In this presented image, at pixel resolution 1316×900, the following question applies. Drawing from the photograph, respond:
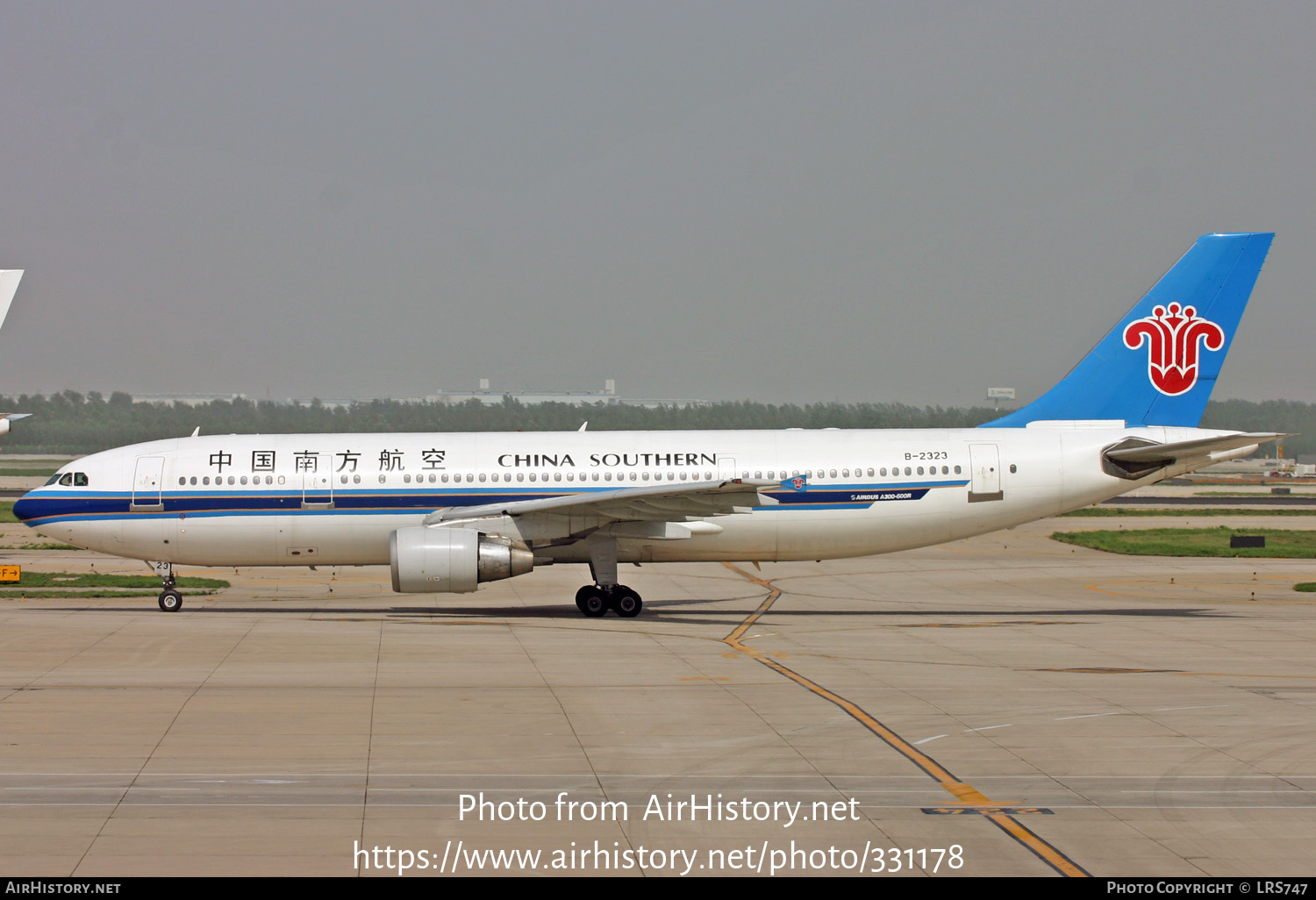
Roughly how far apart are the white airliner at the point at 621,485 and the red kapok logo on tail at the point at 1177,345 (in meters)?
0.05

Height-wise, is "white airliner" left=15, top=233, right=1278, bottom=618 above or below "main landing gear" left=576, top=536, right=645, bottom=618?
above

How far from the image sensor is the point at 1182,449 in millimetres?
27297

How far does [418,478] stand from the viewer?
27.6 metres

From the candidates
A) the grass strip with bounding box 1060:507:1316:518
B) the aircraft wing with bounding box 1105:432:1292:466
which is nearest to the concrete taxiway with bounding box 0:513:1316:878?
the aircraft wing with bounding box 1105:432:1292:466

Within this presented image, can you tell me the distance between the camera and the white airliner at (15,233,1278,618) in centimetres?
2736

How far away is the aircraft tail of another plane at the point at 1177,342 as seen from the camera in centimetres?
2902

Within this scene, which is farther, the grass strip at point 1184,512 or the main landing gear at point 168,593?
Result: the grass strip at point 1184,512

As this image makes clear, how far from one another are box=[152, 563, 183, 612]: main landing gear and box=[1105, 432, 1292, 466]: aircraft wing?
2243cm

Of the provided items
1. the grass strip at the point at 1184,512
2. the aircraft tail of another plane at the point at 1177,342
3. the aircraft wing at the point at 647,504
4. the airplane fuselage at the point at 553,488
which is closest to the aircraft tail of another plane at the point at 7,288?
the airplane fuselage at the point at 553,488

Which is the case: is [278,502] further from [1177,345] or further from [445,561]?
[1177,345]

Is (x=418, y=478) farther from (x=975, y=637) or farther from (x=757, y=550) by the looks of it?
(x=975, y=637)

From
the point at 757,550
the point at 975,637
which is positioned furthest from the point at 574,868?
the point at 757,550

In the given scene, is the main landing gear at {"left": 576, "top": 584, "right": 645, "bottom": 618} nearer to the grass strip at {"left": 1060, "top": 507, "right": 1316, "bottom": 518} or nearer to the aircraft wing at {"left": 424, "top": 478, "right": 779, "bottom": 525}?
the aircraft wing at {"left": 424, "top": 478, "right": 779, "bottom": 525}

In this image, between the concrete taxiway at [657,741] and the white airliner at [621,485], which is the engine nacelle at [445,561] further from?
the white airliner at [621,485]
